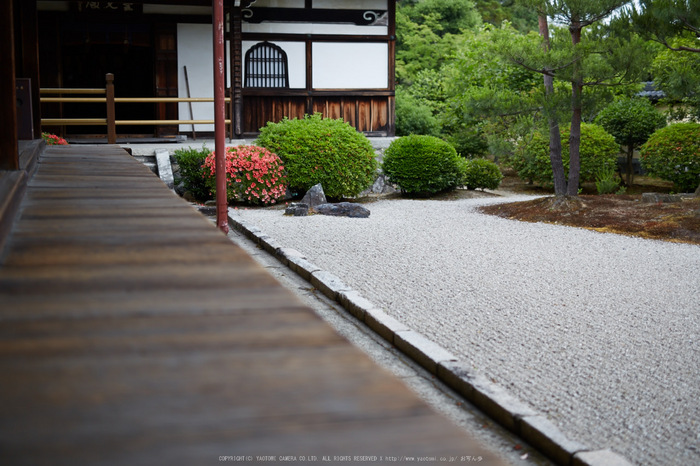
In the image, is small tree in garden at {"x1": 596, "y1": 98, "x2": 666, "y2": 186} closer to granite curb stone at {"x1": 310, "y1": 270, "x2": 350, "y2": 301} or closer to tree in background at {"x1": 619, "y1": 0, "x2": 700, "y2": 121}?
tree in background at {"x1": 619, "y1": 0, "x2": 700, "y2": 121}

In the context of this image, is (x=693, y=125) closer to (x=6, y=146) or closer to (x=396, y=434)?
(x=6, y=146)

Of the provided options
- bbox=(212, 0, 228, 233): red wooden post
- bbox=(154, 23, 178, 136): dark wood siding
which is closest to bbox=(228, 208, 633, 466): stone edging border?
bbox=(212, 0, 228, 233): red wooden post

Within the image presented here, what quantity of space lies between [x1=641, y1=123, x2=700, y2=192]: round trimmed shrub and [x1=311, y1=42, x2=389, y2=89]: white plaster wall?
638cm

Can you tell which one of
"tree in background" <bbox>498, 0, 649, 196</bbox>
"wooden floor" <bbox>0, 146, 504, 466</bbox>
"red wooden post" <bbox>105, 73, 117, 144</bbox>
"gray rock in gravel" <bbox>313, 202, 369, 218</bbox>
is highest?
"tree in background" <bbox>498, 0, 649, 196</bbox>

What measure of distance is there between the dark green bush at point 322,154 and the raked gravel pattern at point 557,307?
222cm

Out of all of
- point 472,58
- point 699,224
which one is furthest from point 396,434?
point 472,58

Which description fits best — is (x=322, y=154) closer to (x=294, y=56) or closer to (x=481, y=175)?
(x=294, y=56)

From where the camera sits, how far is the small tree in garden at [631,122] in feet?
57.3

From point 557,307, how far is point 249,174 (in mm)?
7590

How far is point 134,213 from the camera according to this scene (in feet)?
7.11

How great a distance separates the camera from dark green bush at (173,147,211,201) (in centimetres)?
1309

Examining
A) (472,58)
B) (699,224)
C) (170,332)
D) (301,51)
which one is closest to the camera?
(170,332)

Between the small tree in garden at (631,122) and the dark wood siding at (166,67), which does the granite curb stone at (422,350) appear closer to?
the dark wood siding at (166,67)

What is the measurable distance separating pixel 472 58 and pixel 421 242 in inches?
514
